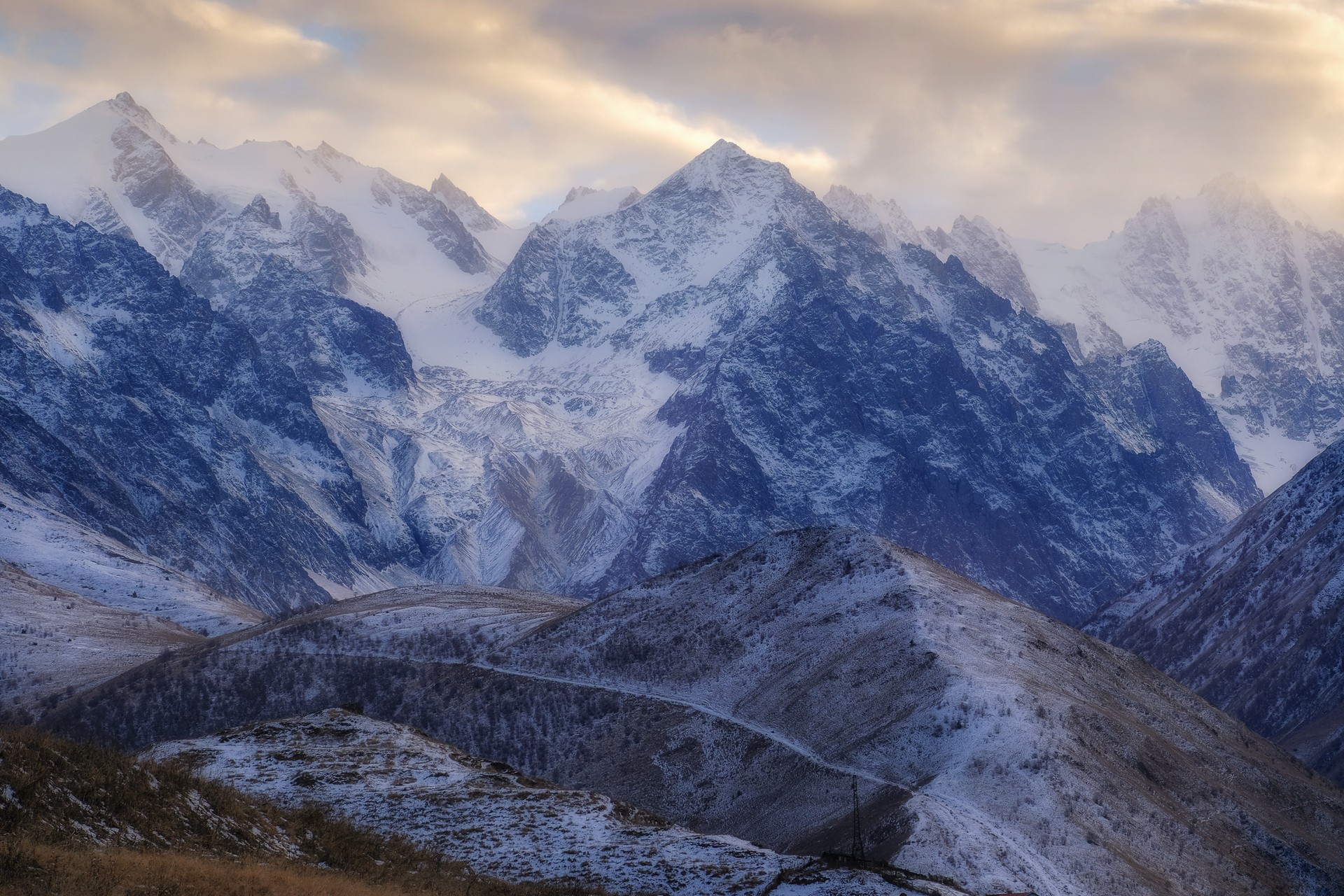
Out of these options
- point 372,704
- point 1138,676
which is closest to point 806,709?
point 1138,676

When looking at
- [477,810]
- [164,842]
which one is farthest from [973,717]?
[164,842]

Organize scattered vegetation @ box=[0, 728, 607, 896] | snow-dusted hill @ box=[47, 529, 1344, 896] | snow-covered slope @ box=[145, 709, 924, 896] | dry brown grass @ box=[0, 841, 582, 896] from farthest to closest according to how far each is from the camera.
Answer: snow-dusted hill @ box=[47, 529, 1344, 896]
snow-covered slope @ box=[145, 709, 924, 896]
scattered vegetation @ box=[0, 728, 607, 896]
dry brown grass @ box=[0, 841, 582, 896]

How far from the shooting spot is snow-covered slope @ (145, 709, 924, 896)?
69.8 metres

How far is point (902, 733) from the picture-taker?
133750 mm

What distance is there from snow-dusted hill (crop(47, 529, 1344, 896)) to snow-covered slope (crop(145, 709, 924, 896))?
911 inches

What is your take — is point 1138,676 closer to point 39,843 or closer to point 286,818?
point 286,818

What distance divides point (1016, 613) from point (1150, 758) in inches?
1699

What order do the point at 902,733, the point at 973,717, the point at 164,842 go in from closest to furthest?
1. the point at 164,842
2. the point at 973,717
3. the point at 902,733

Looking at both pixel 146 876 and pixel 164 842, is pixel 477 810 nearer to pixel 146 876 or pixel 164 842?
pixel 164 842

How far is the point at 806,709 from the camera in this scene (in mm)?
152250

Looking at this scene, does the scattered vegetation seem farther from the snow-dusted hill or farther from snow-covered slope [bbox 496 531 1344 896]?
snow-covered slope [bbox 496 531 1344 896]

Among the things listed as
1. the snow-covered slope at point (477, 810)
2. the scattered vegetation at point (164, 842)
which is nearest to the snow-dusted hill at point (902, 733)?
the snow-covered slope at point (477, 810)

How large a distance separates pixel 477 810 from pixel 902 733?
61506 millimetres

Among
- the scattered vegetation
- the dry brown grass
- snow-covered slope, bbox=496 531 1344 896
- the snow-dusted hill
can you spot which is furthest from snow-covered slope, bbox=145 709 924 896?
snow-covered slope, bbox=496 531 1344 896
